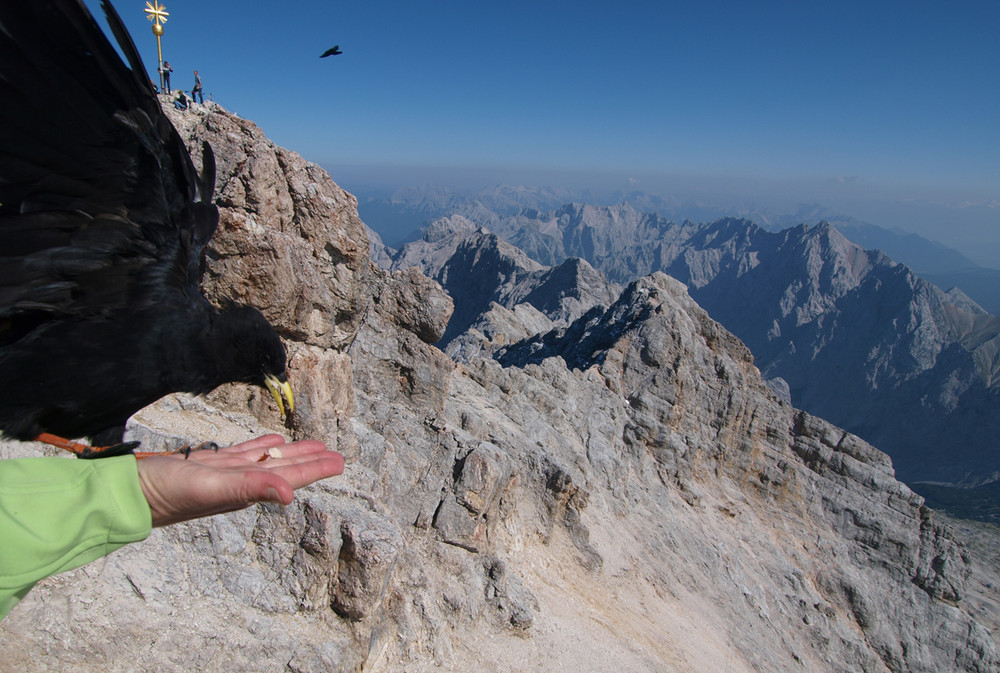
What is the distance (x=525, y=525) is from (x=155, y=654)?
14008mm

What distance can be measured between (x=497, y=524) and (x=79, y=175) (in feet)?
54.3

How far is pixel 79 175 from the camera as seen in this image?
4371mm

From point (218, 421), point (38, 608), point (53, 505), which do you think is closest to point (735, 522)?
point (218, 421)

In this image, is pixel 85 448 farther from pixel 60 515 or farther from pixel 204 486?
pixel 60 515

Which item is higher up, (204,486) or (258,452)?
(204,486)

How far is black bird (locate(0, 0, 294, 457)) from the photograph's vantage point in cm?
393

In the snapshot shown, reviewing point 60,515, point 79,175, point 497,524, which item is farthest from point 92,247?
point 497,524

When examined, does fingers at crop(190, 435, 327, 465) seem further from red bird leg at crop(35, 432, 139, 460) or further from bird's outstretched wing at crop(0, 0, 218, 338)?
bird's outstretched wing at crop(0, 0, 218, 338)

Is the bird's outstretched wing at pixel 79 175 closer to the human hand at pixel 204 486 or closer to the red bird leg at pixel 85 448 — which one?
the red bird leg at pixel 85 448

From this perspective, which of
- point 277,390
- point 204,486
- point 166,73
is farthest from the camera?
point 166,73

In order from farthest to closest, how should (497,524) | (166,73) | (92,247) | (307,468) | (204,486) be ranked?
(497,524) < (166,73) < (92,247) < (307,468) < (204,486)

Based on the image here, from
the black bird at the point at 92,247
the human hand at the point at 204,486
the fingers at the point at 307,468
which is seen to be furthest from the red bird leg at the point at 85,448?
the human hand at the point at 204,486

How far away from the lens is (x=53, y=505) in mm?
2170

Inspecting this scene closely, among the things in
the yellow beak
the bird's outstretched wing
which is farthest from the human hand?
the bird's outstretched wing
